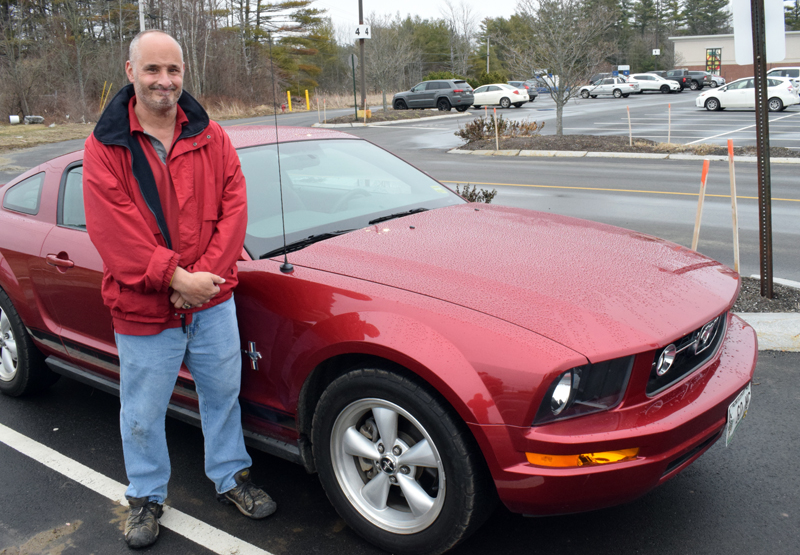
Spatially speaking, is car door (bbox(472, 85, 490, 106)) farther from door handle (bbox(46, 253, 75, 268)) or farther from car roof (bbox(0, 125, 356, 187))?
door handle (bbox(46, 253, 75, 268))

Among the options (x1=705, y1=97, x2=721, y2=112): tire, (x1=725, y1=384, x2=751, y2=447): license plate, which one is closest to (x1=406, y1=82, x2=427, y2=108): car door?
(x1=705, y1=97, x2=721, y2=112): tire

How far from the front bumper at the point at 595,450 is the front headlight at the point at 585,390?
29mm

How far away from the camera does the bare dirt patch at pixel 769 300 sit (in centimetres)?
531

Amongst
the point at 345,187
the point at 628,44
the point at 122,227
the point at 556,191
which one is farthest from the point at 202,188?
the point at 628,44

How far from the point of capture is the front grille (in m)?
2.42

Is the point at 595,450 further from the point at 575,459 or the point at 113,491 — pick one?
the point at 113,491

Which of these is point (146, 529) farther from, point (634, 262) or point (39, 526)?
point (634, 262)

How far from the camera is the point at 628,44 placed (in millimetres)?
83562

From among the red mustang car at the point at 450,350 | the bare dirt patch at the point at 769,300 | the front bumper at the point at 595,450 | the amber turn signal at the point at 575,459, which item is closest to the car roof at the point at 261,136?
the red mustang car at the point at 450,350

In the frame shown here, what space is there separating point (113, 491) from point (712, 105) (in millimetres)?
33529

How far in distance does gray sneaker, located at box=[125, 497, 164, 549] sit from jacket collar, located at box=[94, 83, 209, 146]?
1.50 meters

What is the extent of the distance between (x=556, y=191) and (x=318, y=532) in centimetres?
1050

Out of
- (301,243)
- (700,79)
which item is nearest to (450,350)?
(301,243)

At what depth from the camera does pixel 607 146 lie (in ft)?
62.6
